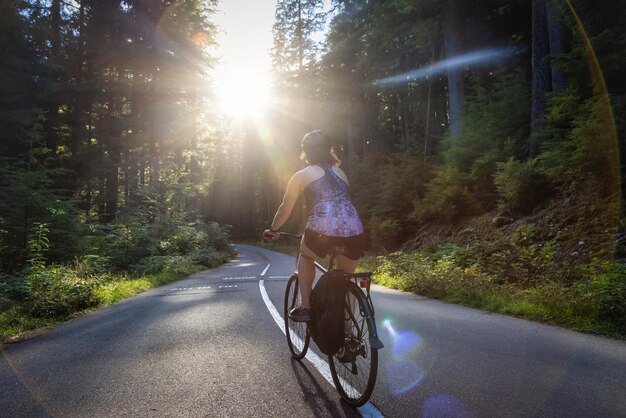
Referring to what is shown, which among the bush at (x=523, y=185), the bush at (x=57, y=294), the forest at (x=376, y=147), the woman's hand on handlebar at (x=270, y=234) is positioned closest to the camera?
the woman's hand on handlebar at (x=270, y=234)

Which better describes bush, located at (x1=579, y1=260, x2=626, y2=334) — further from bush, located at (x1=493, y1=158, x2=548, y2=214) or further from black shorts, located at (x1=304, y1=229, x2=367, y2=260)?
bush, located at (x1=493, y1=158, x2=548, y2=214)

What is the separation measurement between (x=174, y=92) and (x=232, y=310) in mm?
18885

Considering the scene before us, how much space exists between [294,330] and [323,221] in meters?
1.84

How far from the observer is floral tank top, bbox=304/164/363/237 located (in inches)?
149

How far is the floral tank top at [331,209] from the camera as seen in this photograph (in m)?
3.78

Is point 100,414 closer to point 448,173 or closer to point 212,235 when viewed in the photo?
point 448,173

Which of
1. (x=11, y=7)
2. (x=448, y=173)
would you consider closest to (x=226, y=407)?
(x=448, y=173)

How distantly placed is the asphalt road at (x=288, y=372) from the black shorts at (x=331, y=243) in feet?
3.93

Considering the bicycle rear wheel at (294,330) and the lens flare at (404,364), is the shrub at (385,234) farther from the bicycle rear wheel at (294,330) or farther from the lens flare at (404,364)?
the bicycle rear wheel at (294,330)

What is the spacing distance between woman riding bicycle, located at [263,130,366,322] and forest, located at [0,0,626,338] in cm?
400

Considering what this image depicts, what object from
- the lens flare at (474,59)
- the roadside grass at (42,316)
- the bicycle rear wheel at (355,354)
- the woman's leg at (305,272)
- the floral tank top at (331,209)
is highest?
the lens flare at (474,59)

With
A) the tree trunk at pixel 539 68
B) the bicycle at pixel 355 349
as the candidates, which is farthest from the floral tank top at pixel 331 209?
the tree trunk at pixel 539 68

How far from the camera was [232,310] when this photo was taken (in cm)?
790

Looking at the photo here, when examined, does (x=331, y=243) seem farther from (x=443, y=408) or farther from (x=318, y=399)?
A: (x=443, y=408)
